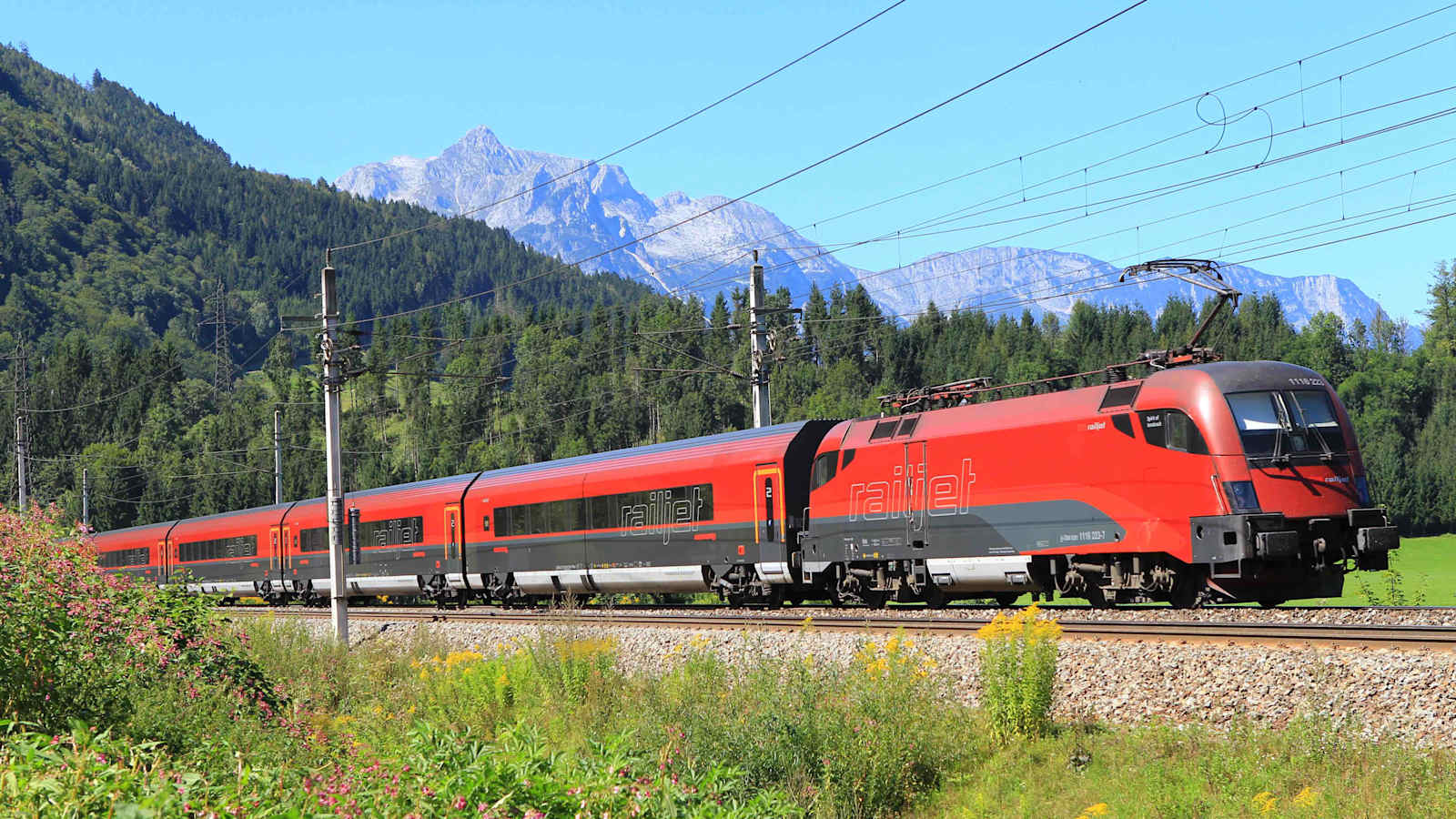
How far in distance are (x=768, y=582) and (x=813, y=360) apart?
13006 centimetres

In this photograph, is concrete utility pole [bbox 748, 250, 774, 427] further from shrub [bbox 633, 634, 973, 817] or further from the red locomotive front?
shrub [bbox 633, 634, 973, 817]

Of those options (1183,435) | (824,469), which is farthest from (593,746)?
(824,469)

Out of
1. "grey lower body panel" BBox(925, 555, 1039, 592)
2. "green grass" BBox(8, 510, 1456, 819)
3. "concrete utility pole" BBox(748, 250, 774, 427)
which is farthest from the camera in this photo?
"concrete utility pole" BBox(748, 250, 774, 427)

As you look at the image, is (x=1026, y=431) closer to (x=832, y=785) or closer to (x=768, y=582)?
(x=768, y=582)

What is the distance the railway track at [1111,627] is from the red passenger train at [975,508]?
1527 millimetres

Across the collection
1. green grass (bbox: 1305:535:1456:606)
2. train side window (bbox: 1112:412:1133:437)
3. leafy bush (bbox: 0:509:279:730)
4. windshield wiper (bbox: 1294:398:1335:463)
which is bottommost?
green grass (bbox: 1305:535:1456:606)

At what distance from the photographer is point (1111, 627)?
55.0 feet

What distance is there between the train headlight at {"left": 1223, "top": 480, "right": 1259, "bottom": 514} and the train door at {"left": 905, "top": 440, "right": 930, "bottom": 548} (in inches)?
232

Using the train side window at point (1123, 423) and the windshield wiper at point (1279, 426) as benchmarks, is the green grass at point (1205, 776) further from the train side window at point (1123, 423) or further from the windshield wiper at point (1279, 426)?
the train side window at point (1123, 423)

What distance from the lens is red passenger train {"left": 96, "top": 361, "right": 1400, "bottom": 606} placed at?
17.8m

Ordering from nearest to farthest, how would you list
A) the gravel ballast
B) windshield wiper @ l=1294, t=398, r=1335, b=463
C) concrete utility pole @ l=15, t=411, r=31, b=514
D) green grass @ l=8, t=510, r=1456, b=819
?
green grass @ l=8, t=510, r=1456, b=819
the gravel ballast
windshield wiper @ l=1294, t=398, r=1335, b=463
concrete utility pole @ l=15, t=411, r=31, b=514

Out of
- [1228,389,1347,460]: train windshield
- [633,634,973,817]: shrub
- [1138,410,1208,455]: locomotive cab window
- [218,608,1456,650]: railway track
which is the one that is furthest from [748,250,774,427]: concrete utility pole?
[633,634,973,817]: shrub

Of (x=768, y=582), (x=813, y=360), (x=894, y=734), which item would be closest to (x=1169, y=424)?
(x=894, y=734)

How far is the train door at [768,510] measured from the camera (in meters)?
25.5
